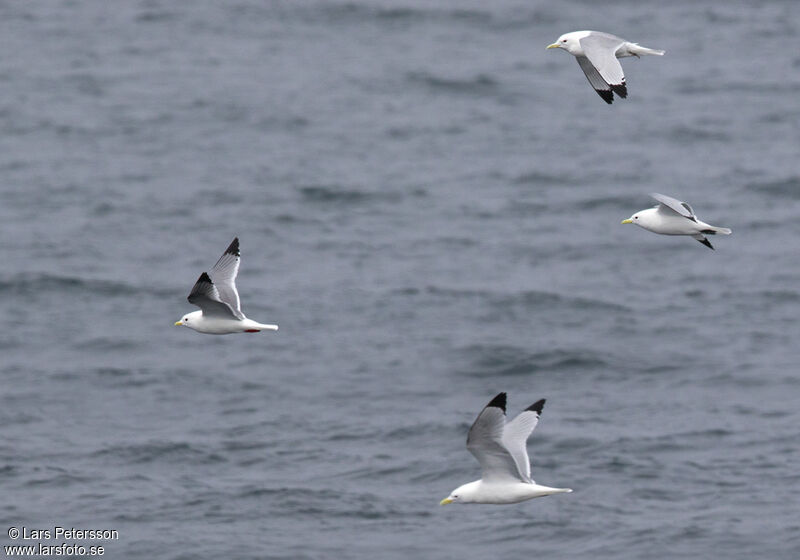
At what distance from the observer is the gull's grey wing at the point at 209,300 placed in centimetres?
1752

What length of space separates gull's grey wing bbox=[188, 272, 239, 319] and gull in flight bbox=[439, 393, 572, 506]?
3.12 metres

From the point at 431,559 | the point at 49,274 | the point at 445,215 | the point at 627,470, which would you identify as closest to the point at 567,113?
the point at 445,215

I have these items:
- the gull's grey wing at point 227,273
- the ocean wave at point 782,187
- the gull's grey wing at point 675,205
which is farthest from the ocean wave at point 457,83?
the gull's grey wing at point 675,205

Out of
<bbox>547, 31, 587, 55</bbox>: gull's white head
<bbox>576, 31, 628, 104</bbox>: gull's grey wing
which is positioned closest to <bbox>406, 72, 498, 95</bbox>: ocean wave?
<bbox>547, 31, 587, 55</bbox>: gull's white head

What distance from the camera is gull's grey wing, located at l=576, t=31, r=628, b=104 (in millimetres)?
16297

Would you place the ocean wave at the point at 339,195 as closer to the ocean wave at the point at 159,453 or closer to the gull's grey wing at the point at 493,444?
the ocean wave at the point at 159,453

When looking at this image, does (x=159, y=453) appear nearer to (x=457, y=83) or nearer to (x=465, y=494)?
(x=465, y=494)

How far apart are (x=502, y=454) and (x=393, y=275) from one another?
2267 centimetres

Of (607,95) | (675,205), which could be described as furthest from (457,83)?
(607,95)

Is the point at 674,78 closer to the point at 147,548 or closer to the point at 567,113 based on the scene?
the point at 567,113

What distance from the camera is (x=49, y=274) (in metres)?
39.3

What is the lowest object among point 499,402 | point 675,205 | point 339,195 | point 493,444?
Answer: point 339,195

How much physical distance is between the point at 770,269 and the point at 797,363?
6.03 meters

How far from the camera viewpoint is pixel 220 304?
18.0 meters
